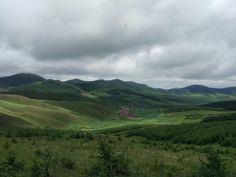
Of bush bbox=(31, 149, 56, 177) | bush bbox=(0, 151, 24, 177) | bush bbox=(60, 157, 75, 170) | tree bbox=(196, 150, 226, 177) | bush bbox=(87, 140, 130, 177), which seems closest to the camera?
tree bbox=(196, 150, 226, 177)

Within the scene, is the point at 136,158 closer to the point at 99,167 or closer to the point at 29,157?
the point at 29,157

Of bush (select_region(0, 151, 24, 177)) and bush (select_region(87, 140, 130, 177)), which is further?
bush (select_region(87, 140, 130, 177))

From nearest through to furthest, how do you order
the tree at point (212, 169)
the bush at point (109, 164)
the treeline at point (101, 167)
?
1. the tree at point (212, 169)
2. the treeline at point (101, 167)
3. the bush at point (109, 164)

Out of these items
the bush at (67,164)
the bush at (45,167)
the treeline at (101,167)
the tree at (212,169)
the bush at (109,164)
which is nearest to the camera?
the tree at (212,169)

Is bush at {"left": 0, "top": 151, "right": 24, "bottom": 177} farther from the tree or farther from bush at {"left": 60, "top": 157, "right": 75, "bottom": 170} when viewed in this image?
the tree

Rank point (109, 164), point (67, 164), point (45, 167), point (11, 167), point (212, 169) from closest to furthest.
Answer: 1. point (212, 169)
2. point (11, 167)
3. point (45, 167)
4. point (109, 164)
5. point (67, 164)

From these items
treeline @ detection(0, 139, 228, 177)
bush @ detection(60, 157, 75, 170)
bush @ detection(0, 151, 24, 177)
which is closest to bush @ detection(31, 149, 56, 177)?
treeline @ detection(0, 139, 228, 177)

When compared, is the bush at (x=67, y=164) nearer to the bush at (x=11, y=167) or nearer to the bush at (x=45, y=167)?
the bush at (x=45, y=167)

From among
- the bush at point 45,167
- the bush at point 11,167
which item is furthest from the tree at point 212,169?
the bush at point 11,167

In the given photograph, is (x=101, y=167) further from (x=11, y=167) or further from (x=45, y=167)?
(x=11, y=167)

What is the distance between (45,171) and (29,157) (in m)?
10.4

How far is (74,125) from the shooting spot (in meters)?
185

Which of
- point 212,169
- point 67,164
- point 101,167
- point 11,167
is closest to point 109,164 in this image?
point 101,167

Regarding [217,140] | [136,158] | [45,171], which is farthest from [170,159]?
[217,140]
